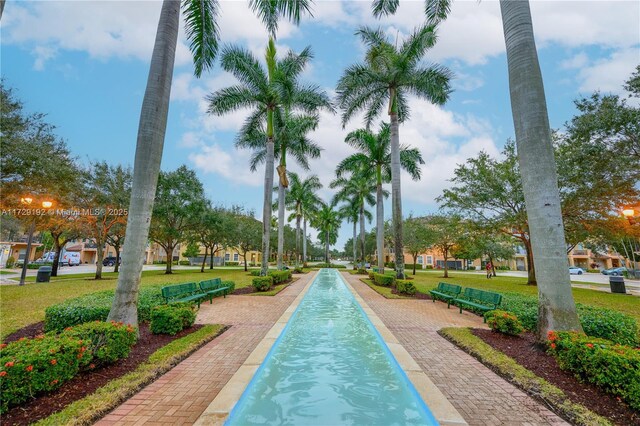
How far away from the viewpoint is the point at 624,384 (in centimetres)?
374

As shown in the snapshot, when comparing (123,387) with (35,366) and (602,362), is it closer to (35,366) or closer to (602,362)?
(35,366)

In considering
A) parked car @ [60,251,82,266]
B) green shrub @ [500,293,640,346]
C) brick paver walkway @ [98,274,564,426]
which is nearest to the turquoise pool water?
brick paver walkway @ [98,274,564,426]

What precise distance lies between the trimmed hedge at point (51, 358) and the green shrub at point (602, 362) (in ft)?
23.9

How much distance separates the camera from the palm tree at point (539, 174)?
17.5 feet

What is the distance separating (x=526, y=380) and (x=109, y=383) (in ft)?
20.6

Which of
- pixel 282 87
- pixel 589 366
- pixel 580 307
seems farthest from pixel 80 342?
pixel 282 87

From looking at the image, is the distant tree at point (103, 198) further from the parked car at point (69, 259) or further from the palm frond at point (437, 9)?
the parked car at point (69, 259)

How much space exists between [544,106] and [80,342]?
8.95 metres

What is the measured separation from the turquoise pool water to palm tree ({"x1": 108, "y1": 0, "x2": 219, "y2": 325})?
317 cm

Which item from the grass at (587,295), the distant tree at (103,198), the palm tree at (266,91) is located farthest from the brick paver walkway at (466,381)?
the distant tree at (103,198)

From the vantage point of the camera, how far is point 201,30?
8.58 m

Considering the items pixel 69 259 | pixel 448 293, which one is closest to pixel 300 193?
pixel 448 293

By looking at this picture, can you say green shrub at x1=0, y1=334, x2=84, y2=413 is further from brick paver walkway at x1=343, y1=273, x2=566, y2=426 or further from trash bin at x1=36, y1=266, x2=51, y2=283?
trash bin at x1=36, y1=266, x2=51, y2=283

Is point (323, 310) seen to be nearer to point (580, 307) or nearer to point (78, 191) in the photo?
point (580, 307)
